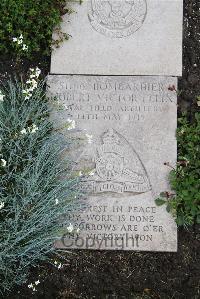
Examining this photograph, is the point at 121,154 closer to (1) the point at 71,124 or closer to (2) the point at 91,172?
(2) the point at 91,172

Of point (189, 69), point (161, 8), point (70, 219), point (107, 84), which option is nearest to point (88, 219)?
point (70, 219)

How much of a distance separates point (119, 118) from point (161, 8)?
3.22ft

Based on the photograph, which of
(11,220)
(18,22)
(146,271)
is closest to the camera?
(11,220)

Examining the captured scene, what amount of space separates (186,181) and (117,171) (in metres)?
0.53

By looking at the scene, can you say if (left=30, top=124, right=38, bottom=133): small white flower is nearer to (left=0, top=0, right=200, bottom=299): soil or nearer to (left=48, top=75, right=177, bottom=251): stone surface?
(left=48, top=75, right=177, bottom=251): stone surface

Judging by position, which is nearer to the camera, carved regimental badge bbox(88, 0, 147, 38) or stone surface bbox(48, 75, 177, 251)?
stone surface bbox(48, 75, 177, 251)

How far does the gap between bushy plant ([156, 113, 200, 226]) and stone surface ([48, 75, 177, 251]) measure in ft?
0.20

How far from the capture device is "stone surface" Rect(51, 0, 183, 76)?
4.37m

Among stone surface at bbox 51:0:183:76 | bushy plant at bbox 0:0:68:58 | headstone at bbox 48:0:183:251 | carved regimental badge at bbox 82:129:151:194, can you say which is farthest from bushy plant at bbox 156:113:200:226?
bushy plant at bbox 0:0:68:58

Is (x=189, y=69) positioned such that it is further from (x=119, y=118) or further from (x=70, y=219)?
(x=70, y=219)

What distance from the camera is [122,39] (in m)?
4.43

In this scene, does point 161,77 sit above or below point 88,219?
above

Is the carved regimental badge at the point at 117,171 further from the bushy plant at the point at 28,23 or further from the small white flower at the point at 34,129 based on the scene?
the bushy plant at the point at 28,23

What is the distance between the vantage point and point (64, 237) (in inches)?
164
